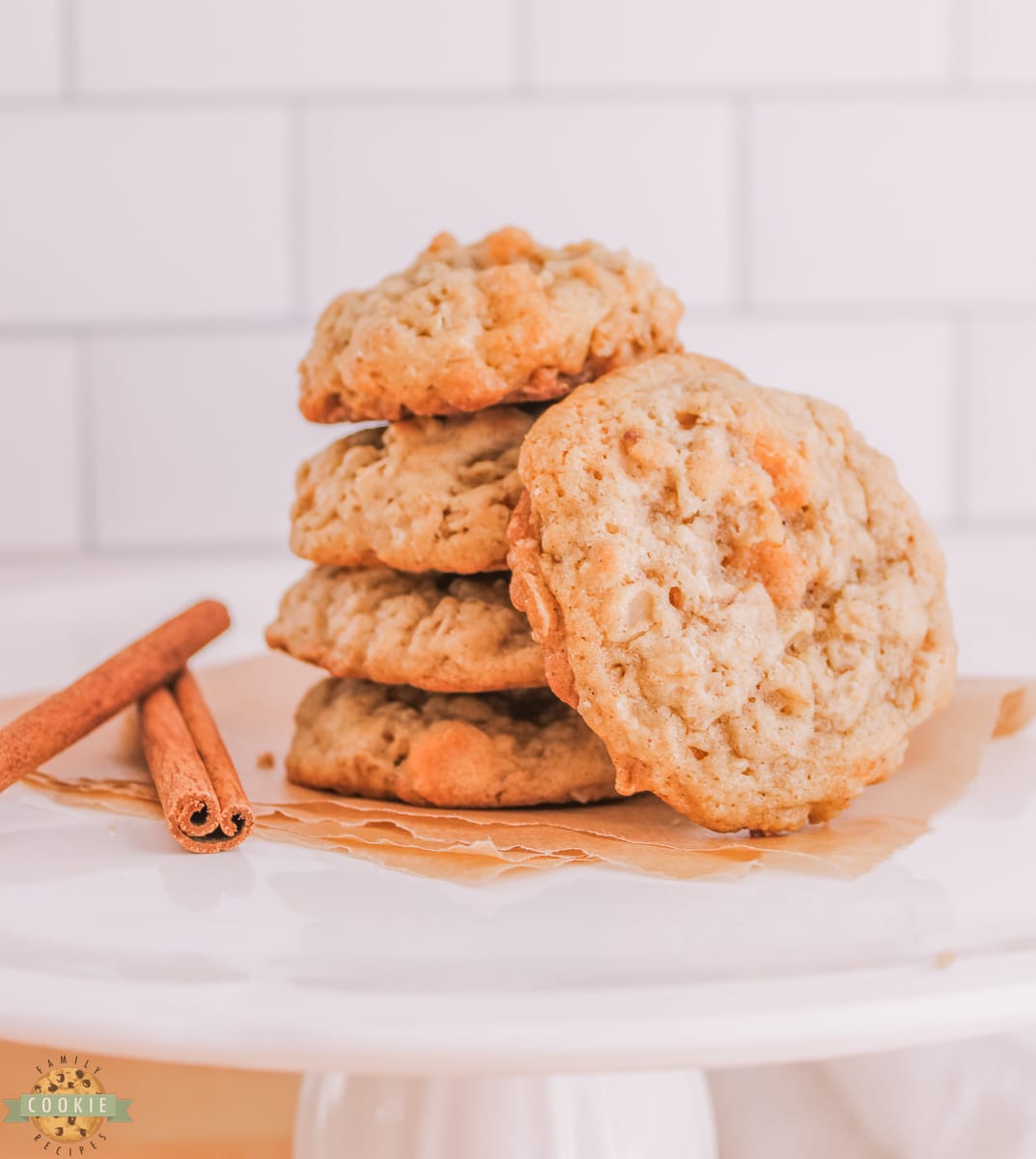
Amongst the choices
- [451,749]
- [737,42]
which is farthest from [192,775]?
[737,42]

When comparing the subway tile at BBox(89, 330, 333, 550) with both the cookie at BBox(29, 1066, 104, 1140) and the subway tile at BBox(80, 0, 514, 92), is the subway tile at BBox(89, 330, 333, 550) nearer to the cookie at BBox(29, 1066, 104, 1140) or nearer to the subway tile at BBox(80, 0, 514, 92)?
the subway tile at BBox(80, 0, 514, 92)

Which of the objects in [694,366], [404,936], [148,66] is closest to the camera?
[404,936]

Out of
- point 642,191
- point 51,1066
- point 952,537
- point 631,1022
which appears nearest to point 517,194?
point 642,191

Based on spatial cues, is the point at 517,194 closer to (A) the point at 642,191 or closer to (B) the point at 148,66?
(A) the point at 642,191

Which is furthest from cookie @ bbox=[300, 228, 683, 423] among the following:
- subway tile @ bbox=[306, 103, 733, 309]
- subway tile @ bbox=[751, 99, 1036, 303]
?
subway tile @ bbox=[751, 99, 1036, 303]

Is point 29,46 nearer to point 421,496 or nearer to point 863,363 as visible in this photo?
point 863,363

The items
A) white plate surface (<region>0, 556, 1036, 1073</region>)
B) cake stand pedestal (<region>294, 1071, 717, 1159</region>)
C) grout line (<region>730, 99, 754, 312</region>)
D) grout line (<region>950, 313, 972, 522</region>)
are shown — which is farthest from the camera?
grout line (<region>950, 313, 972, 522</region>)
